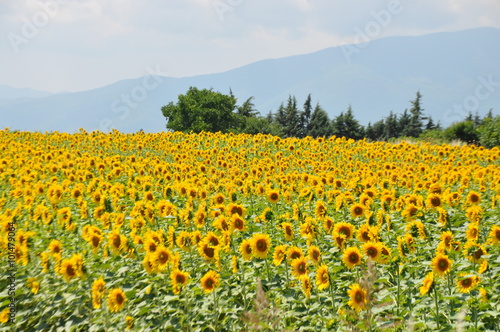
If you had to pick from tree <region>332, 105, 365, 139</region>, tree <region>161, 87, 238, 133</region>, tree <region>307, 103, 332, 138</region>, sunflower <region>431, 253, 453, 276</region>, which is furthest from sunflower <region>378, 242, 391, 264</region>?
tree <region>307, 103, 332, 138</region>

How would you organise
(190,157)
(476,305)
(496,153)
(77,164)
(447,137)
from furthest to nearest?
1. (447,137)
2. (496,153)
3. (190,157)
4. (77,164)
5. (476,305)

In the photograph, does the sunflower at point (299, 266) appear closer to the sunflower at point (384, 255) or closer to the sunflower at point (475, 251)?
the sunflower at point (384, 255)

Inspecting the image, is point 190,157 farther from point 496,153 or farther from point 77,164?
point 496,153

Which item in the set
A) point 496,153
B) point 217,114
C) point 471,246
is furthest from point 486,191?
point 217,114

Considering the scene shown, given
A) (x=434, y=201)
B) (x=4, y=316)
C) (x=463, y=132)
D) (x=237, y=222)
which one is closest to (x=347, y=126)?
(x=463, y=132)

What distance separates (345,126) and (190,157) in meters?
47.8

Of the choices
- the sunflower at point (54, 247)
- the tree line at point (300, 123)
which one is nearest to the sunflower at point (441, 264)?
the sunflower at point (54, 247)

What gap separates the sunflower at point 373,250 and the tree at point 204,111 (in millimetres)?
38505

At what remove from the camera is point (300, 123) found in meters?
78.6

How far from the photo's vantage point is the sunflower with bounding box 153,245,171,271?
432 centimetres

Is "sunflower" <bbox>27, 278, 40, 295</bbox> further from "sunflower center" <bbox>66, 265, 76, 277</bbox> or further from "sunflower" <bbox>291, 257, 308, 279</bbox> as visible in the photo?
"sunflower" <bbox>291, 257, 308, 279</bbox>

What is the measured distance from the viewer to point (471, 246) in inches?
175

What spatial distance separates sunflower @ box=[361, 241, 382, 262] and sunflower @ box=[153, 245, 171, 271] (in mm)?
2082

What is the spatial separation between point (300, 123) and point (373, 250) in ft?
247
